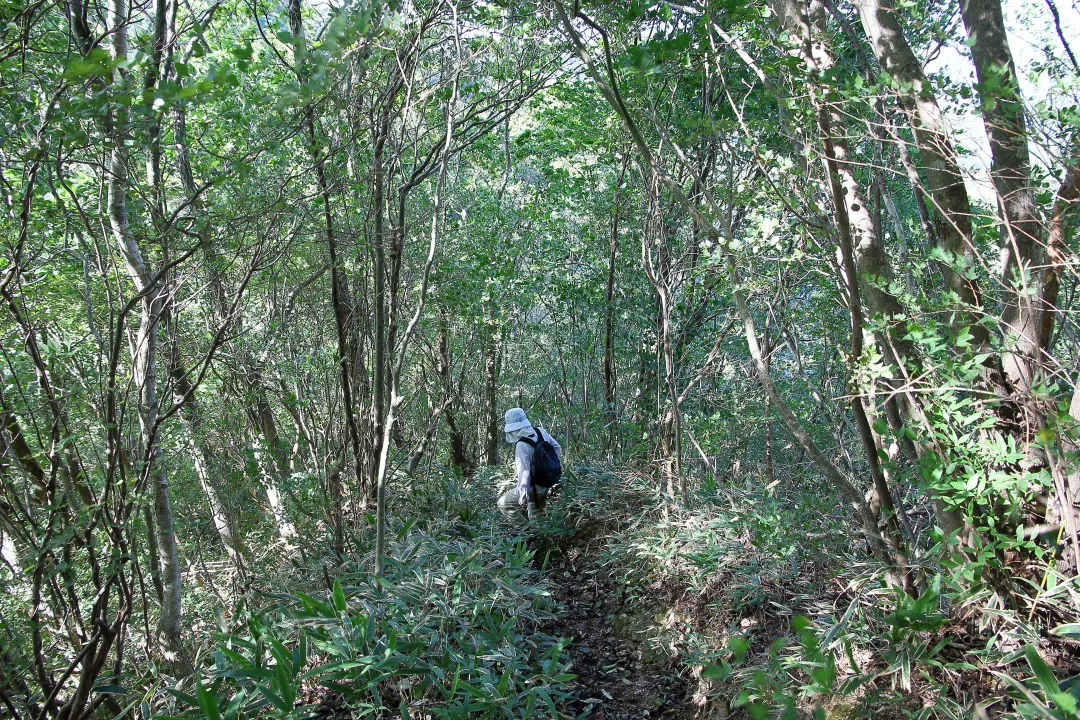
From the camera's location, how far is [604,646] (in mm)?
5023

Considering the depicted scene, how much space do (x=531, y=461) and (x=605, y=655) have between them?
2.37 m

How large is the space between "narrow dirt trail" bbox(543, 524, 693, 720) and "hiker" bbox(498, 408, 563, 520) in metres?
0.69

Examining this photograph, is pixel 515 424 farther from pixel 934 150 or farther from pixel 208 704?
pixel 934 150

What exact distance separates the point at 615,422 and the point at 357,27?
669 cm

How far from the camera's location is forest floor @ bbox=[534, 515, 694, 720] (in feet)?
13.7

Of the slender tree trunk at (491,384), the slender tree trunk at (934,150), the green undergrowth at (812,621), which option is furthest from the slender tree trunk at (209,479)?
the slender tree trunk at (934,150)

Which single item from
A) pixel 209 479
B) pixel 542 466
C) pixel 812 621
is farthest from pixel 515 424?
pixel 812 621

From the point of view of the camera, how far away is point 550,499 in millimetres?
7520

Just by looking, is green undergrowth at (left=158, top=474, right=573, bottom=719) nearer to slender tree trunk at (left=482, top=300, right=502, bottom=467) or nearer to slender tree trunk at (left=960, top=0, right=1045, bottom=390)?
slender tree trunk at (left=960, top=0, right=1045, bottom=390)

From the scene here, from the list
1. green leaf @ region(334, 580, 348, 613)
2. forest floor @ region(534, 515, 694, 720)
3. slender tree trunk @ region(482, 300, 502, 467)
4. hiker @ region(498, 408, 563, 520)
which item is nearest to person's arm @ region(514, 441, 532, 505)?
hiker @ region(498, 408, 563, 520)

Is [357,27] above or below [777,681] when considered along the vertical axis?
above

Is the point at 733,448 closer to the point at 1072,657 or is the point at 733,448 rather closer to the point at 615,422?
the point at 615,422

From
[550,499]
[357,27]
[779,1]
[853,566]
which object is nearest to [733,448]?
[550,499]

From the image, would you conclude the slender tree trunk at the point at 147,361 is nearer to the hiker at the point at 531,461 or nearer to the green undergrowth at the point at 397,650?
the green undergrowth at the point at 397,650
